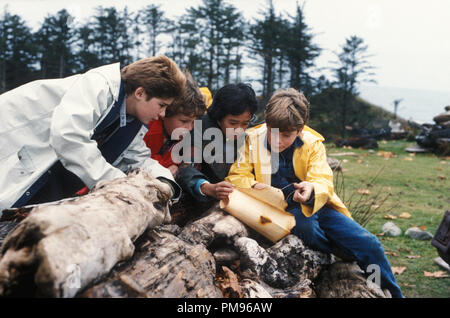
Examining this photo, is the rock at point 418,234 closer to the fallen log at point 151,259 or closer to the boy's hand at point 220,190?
the fallen log at point 151,259

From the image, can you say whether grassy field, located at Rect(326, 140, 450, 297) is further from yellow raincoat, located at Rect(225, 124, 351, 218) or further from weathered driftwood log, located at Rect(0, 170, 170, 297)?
weathered driftwood log, located at Rect(0, 170, 170, 297)

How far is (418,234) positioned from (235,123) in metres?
3.37

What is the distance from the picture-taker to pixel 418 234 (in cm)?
495

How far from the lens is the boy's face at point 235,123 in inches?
125

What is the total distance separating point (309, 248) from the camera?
274cm

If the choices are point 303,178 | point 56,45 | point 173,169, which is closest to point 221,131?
point 173,169

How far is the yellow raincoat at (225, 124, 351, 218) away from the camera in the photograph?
109 inches

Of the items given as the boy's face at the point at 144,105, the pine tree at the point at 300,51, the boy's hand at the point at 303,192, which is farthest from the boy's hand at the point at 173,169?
the pine tree at the point at 300,51

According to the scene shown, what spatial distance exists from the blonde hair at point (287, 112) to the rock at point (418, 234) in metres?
3.05

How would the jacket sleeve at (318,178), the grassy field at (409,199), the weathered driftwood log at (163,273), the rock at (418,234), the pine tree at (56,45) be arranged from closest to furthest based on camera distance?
the weathered driftwood log at (163,273) < the jacket sleeve at (318,178) < the grassy field at (409,199) < the rock at (418,234) < the pine tree at (56,45)

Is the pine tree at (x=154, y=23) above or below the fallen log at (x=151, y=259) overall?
above

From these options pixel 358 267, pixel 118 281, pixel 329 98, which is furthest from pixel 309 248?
pixel 329 98
